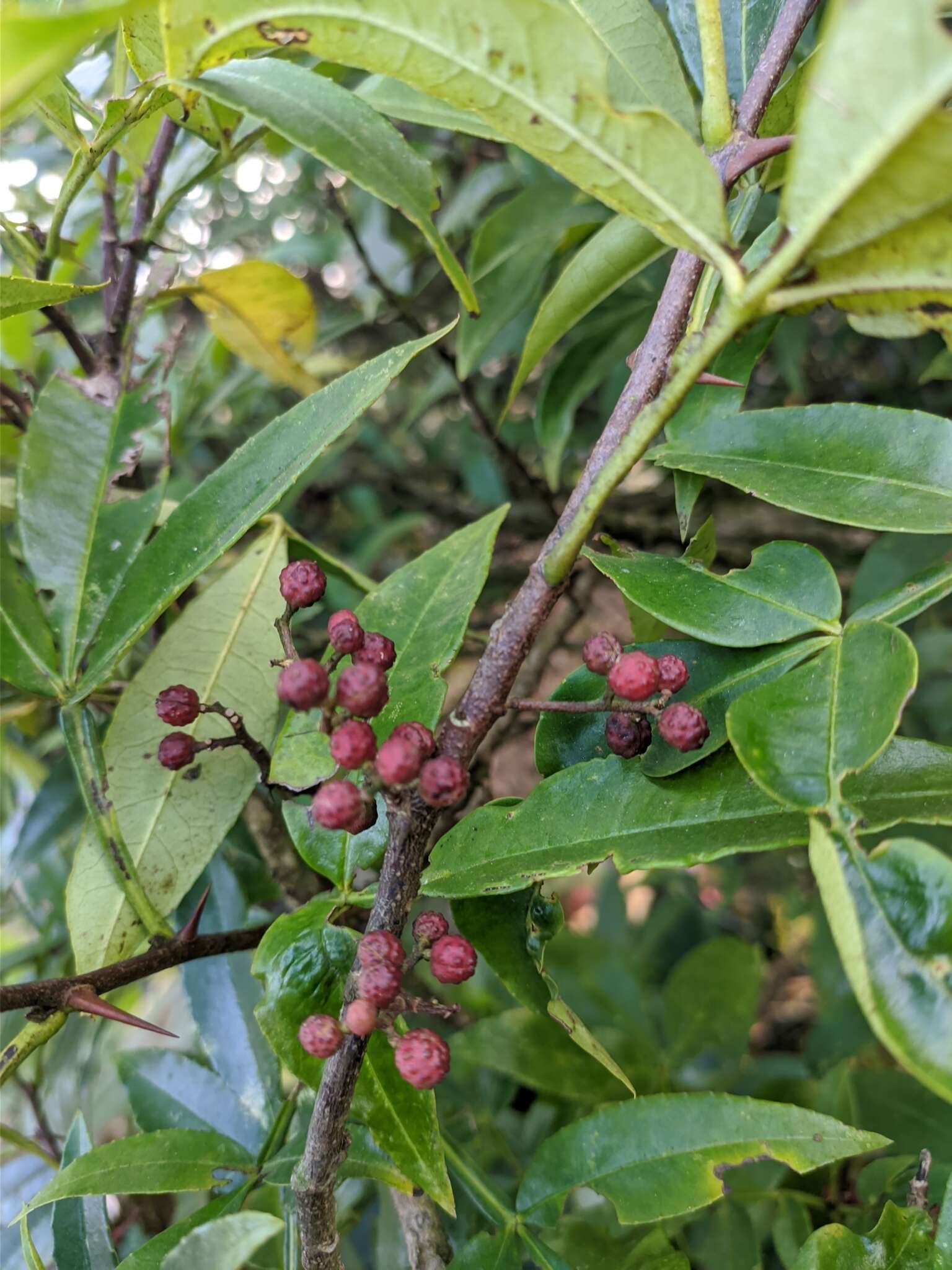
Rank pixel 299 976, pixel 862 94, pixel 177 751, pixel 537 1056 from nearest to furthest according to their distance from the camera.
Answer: pixel 862 94
pixel 299 976
pixel 177 751
pixel 537 1056

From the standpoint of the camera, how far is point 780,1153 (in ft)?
1.90

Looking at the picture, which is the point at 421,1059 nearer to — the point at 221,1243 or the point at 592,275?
the point at 221,1243

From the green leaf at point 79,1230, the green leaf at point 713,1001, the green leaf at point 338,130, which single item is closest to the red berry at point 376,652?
the green leaf at point 338,130

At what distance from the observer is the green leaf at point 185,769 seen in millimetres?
717

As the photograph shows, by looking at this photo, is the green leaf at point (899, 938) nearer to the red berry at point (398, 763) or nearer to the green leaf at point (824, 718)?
the green leaf at point (824, 718)

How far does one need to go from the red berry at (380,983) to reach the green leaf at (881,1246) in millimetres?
372

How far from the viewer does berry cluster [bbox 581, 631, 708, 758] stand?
1.73 ft

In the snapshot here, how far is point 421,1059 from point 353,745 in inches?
7.2

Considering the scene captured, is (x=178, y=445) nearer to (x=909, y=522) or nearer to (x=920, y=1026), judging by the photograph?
(x=909, y=522)

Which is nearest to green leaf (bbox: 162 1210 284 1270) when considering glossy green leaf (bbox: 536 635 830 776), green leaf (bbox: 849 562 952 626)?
glossy green leaf (bbox: 536 635 830 776)

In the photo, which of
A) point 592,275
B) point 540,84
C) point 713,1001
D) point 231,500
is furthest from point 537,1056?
point 540,84

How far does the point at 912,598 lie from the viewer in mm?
575

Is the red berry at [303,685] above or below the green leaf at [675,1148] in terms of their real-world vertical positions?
above

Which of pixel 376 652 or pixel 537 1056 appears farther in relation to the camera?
pixel 537 1056
